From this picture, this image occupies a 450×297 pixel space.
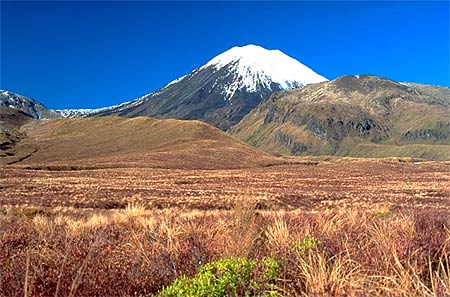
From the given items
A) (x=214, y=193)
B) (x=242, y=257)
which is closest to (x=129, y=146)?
(x=214, y=193)

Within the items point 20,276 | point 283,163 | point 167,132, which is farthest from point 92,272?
point 167,132

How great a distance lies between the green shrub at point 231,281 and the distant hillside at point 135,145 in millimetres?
91082

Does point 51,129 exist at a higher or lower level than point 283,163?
higher

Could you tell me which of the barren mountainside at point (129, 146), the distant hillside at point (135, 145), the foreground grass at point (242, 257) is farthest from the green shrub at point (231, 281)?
the distant hillside at point (135, 145)

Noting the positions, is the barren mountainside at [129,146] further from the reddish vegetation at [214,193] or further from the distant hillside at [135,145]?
the reddish vegetation at [214,193]

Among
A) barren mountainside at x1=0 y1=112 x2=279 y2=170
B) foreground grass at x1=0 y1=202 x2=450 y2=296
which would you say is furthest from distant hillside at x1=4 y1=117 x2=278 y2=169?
foreground grass at x1=0 y1=202 x2=450 y2=296

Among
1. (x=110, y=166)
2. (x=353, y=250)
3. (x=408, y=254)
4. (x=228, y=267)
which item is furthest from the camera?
(x=110, y=166)

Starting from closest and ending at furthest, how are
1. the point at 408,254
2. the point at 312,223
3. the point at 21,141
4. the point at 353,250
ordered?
the point at 408,254
the point at 353,250
the point at 312,223
the point at 21,141

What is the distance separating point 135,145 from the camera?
478ft

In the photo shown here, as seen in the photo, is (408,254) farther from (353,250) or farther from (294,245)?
(294,245)

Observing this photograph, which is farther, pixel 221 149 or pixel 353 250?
pixel 221 149

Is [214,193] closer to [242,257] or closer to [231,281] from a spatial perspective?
[242,257]

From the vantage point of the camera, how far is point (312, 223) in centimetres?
938

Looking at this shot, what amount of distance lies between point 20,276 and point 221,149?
12729cm
